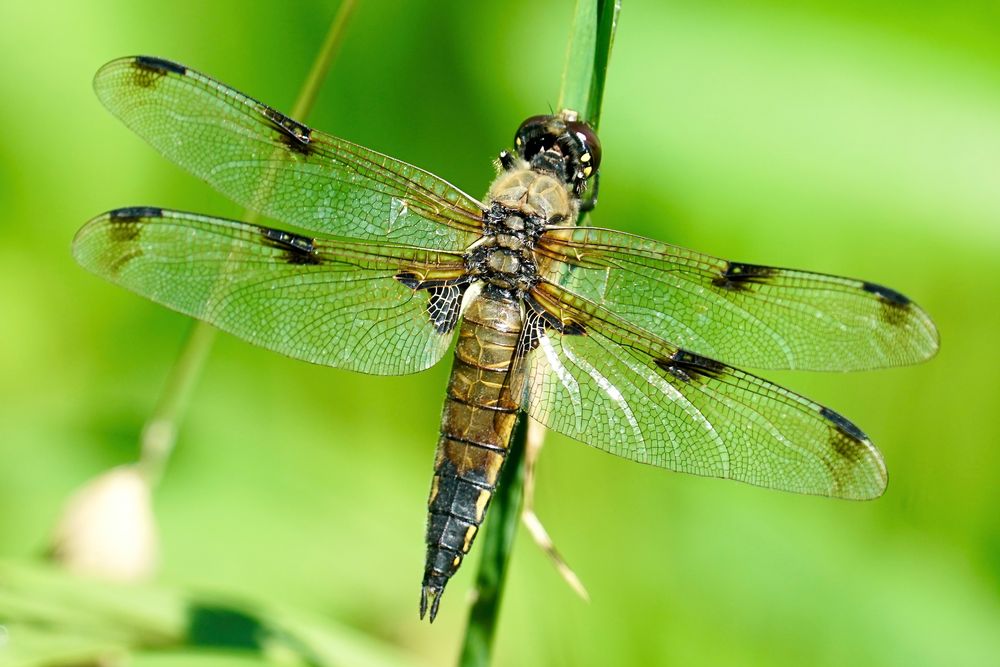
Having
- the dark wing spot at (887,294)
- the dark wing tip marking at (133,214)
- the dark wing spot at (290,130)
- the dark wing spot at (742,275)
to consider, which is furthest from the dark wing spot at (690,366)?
the dark wing tip marking at (133,214)

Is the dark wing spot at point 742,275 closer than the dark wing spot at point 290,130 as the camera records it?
Yes

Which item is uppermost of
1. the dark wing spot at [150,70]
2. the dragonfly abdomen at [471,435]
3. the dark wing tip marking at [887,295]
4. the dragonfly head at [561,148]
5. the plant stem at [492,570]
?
the dragonfly head at [561,148]

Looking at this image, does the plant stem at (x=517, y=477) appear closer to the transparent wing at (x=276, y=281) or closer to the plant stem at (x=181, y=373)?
→ the transparent wing at (x=276, y=281)

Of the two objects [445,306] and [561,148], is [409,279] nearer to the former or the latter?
[445,306]

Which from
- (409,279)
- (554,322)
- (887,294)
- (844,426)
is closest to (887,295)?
(887,294)

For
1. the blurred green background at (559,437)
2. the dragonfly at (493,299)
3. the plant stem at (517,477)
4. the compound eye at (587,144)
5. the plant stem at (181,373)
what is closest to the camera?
the plant stem at (517,477)

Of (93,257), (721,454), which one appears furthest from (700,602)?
(93,257)
